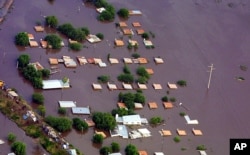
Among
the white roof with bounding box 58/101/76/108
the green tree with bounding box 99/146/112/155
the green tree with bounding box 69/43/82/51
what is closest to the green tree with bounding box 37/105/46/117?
the white roof with bounding box 58/101/76/108

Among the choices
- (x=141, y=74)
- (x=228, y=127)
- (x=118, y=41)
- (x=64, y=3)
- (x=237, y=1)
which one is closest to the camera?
(x=228, y=127)

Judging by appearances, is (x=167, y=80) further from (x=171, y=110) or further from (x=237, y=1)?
(x=237, y=1)

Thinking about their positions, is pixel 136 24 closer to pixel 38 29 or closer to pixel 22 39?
pixel 38 29

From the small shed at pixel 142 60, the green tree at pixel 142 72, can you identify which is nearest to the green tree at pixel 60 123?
the green tree at pixel 142 72

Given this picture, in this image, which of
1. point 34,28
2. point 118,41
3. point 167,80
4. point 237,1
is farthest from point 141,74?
point 237,1

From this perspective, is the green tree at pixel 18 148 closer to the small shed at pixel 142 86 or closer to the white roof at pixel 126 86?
the white roof at pixel 126 86
